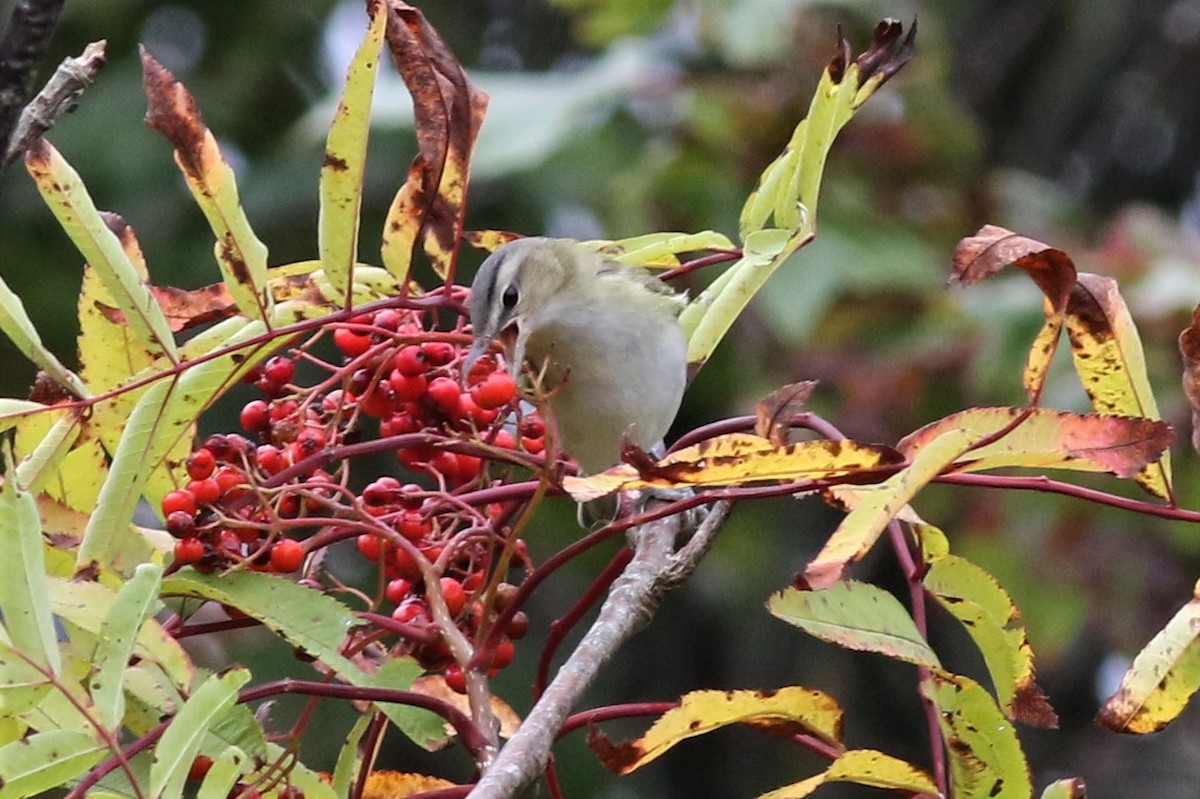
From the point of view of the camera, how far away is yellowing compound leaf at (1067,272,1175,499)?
6.59ft

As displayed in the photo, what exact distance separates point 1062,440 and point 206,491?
999 mm

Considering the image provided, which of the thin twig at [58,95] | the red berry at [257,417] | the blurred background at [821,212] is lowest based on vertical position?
the blurred background at [821,212]

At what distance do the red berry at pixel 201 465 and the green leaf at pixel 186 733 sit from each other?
368mm

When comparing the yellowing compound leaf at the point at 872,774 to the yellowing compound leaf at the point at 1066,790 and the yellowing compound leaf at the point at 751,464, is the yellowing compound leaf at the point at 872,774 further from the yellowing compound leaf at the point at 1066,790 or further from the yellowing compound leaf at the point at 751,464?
the yellowing compound leaf at the point at 751,464

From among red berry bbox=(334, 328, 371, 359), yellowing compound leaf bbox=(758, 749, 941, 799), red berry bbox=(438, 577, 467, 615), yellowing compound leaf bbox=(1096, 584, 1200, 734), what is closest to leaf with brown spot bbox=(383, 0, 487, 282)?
red berry bbox=(334, 328, 371, 359)

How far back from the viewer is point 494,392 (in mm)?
2242

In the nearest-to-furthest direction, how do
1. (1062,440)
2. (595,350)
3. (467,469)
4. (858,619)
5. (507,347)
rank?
(1062,440)
(858,619)
(467,469)
(507,347)
(595,350)

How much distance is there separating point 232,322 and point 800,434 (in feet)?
11.4

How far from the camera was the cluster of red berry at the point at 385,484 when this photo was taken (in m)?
1.93

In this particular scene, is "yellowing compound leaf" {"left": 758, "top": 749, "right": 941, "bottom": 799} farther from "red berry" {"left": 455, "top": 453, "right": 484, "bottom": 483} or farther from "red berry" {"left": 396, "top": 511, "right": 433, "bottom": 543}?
"red berry" {"left": 455, "top": 453, "right": 484, "bottom": 483}

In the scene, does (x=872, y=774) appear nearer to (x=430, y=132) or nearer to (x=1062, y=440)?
(x=1062, y=440)

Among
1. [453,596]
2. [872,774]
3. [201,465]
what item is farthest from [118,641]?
[872,774]

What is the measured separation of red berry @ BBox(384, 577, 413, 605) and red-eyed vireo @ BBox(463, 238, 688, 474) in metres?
0.88

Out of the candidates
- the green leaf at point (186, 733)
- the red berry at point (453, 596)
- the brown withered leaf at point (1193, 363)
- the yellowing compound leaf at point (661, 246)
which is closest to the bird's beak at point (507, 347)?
the yellowing compound leaf at point (661, 246)
